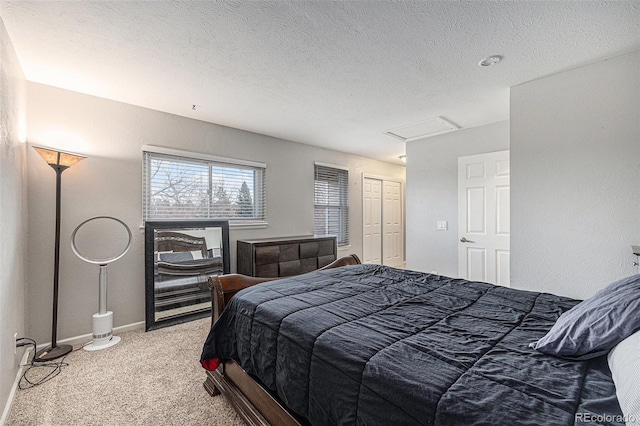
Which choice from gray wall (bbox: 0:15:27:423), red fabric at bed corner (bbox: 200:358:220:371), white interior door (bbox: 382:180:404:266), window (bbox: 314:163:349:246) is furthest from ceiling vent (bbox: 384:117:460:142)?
gray wall (bbox: 0:15:27:423)

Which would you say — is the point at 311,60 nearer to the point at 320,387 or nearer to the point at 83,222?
the point at 320,387

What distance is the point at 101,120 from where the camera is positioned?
113 inches

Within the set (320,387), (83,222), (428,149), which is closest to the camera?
(320,387)

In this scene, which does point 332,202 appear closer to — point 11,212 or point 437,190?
point 437,190

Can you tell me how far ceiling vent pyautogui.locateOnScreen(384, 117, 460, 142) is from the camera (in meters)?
3.64

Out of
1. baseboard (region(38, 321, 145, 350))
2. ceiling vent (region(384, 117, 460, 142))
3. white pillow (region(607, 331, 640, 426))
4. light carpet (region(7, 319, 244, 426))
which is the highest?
ceiling vent (region(384, 117, 460, 142))

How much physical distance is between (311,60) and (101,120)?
2277mm

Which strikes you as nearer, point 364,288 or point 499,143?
point 364,288

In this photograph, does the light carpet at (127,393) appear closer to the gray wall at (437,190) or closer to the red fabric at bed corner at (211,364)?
the red fabric at bed corner at (211,364)

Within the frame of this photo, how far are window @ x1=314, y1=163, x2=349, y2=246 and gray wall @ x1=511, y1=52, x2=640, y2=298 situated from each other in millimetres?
2927

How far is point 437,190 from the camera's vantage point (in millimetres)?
4266

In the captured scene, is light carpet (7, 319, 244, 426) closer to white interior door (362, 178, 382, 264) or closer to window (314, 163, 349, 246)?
window (314, 163, 349, 246)

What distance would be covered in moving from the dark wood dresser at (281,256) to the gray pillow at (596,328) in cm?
293

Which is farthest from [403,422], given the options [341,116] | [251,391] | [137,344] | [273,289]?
[341,116]
